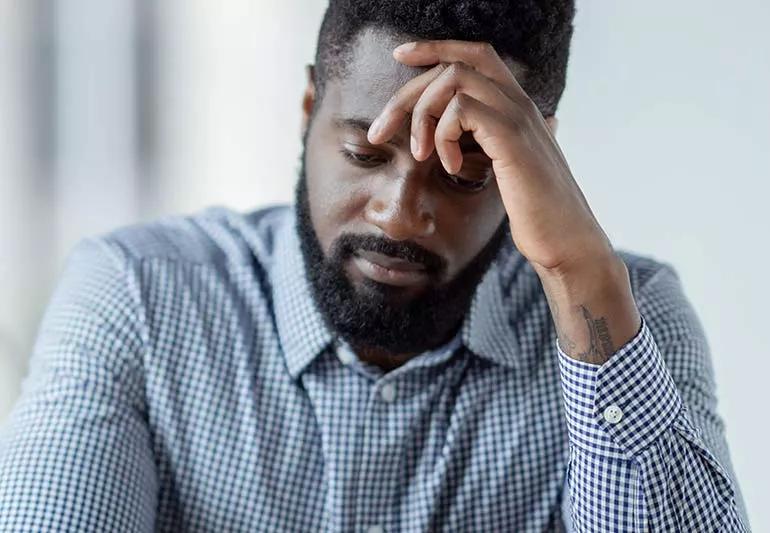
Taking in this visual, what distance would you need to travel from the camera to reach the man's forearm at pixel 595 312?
1225 mm

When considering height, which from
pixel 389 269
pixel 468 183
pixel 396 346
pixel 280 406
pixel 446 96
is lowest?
pixel 280 406

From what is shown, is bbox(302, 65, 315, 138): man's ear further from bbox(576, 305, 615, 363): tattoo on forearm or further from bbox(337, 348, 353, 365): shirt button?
bbox(576, 305, 615, 363): tattoo on forearm

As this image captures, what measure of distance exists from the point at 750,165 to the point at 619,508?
118cm

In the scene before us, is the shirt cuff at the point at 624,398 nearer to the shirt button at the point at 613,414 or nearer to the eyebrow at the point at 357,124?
the shirt button at the point at 613,414

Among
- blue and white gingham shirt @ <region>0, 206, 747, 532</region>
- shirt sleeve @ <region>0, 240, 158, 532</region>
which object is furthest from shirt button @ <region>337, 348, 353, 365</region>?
shirt sleeve @ <region>0, 240, 158, 532</region>

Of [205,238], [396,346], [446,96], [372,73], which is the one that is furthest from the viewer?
[205,238]

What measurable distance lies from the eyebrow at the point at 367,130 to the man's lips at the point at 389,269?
154 millimetres

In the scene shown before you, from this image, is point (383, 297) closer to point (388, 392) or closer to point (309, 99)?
point (388, 392)

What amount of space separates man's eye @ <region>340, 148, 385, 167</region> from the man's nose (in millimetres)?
31

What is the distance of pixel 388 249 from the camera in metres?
1.32

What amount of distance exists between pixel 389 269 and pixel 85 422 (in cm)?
43

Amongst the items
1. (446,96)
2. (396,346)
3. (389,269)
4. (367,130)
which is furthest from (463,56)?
(396,346)

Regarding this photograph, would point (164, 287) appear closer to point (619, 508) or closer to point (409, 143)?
point (409, 143)

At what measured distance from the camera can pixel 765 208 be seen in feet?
7.11
